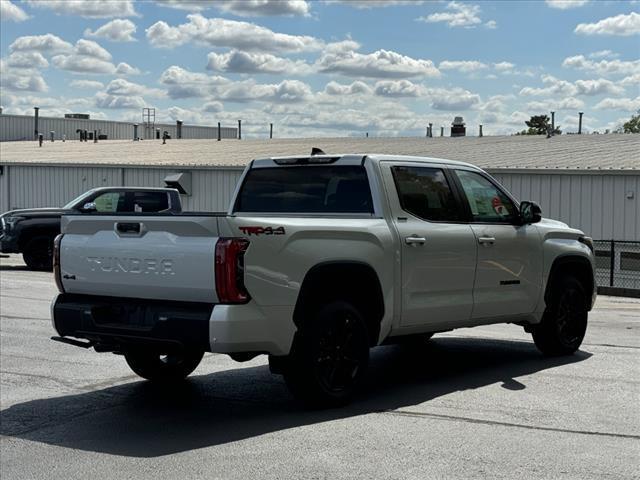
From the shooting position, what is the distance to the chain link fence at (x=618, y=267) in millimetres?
20062

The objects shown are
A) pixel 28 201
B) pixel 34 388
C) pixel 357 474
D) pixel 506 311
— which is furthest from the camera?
pixel 28 201

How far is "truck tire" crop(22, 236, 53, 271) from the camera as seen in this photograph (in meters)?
22.8

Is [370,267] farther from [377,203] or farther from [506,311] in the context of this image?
[506,311]

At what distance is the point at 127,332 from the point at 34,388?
80.0 inches

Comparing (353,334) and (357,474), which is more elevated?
(353,334)

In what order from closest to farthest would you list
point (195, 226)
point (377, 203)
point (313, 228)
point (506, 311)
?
point (195, 226) → point (313, 228) → point (377, 203) → point (506, 311)

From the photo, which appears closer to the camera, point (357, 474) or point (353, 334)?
point (357, 474)

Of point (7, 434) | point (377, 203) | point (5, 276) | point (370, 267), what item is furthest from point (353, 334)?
point (5, 276)

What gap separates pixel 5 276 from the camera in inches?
825

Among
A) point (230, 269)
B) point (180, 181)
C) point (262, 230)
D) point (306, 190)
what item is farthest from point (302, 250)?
point (180, 181)

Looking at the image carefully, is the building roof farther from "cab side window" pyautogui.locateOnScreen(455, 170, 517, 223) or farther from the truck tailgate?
the truck tailgate

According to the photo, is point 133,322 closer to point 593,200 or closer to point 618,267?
point 618,267

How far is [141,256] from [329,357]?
1669mm

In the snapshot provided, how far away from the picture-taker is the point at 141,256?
7.20m
